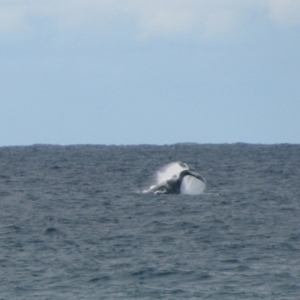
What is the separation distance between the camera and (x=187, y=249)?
2406 cm

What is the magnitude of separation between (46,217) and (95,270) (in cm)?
1113

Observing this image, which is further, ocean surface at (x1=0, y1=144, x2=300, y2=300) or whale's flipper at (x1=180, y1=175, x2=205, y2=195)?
whale's flipper at (x1=180, y1=175, x2=205, y2=195)

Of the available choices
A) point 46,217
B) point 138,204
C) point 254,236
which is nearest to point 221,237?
point 254,236

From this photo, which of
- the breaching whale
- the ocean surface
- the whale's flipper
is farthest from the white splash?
the ocean surface

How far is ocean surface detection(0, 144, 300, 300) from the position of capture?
1909cm

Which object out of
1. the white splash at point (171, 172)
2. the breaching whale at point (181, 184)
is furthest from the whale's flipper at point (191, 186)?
the white splash at point (171, 172)

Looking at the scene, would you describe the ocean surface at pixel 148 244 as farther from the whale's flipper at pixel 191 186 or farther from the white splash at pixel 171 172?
the white splash at pixel 171 172

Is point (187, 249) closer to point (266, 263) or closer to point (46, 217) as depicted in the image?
point (266, 263)

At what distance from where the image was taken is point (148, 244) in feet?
81.8

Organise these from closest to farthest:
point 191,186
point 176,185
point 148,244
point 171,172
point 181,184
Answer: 1. point 148,244
2. point 191,186
3. point 176,185
4. point 181,184
5. point 171,172

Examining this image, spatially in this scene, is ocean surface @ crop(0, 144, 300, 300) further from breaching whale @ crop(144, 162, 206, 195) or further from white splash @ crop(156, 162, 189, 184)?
white splash @ crop(156, 162, 189, 184)

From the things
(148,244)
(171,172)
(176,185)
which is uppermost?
(171,172)

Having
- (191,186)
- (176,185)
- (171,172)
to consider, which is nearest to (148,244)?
(191,186)

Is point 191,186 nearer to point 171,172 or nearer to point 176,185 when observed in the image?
point 176,185
